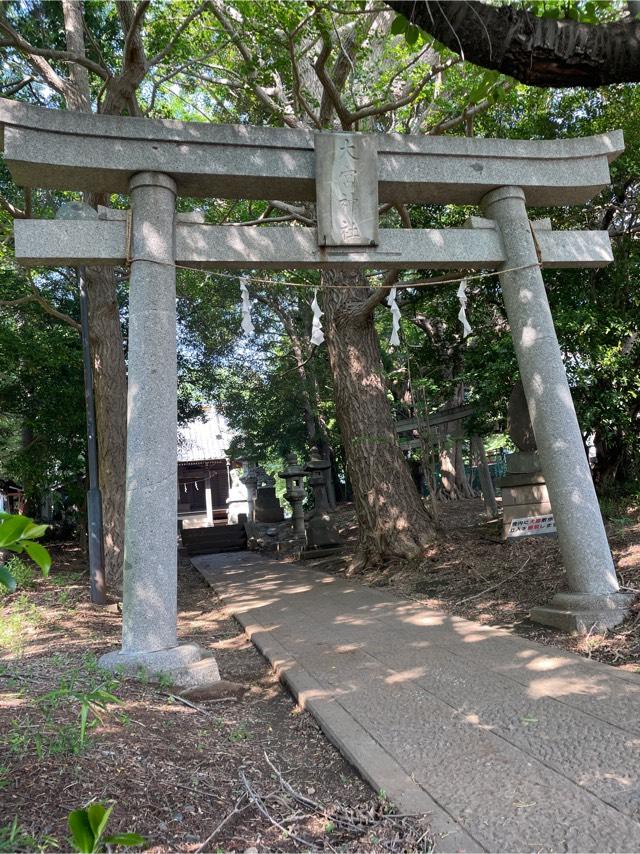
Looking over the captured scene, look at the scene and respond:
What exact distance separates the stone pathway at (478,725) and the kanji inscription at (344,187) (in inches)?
139

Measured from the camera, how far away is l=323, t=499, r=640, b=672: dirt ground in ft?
15.3

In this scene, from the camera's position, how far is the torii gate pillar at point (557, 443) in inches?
199

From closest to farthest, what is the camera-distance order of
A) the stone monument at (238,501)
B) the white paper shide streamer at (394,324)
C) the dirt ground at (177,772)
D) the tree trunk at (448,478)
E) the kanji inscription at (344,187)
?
the dirt ground at (177,772) < the kanji inscription at (344,187) < the white paper shide streamer at (394,324) < the tree trunk at (448,478) < the stone monument at (238,501)

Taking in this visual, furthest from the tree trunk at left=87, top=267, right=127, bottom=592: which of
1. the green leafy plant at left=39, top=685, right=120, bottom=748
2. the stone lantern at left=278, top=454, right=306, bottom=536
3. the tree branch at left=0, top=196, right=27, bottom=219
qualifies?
the stone lantern at left=278, top=454, right=306, bottom=536

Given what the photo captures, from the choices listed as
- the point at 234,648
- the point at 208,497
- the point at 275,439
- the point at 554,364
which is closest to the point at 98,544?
the point at 234,648

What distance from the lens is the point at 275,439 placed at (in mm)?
21406

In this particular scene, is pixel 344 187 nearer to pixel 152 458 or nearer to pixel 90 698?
pixel 152 458

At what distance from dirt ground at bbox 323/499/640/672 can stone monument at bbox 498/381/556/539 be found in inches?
9.6

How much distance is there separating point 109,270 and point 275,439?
1251 cm

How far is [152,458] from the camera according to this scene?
4.70 m

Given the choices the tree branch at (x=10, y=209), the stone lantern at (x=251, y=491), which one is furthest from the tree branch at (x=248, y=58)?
the stone lantern at (x=251, y=491)

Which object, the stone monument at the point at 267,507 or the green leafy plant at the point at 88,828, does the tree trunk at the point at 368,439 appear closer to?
the green leafy plant at the point at 88,828

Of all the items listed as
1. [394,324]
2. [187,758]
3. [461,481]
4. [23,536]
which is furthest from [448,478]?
[23,536]

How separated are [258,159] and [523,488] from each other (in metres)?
6.10
